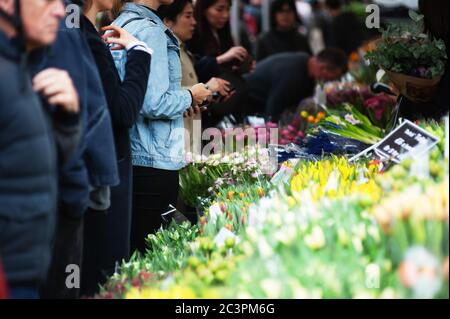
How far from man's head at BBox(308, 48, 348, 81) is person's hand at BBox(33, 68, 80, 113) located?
4762mm

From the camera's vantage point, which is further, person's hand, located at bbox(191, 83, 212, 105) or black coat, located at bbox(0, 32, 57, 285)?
person's hand, located at bbox(191, 83, 212, 105)

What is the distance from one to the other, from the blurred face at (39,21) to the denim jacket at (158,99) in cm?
103

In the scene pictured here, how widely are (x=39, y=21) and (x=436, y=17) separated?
2371mm

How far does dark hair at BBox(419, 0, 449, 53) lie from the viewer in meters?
3.82

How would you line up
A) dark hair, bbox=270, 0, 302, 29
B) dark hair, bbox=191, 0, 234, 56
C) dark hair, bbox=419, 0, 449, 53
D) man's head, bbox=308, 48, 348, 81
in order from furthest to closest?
dark hair, bbox=270, 0, 302, 29, man's head, bbox=308, 48, 348, 81, dark hair, bbox=191, 0, 234, 56, dark hair, bbox=419, 0, 449, 53

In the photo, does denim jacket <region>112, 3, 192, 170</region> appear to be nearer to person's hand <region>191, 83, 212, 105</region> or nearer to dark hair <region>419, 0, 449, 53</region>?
person's hand <region>191, 83, 212, 105</region>

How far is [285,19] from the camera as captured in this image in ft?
25.1

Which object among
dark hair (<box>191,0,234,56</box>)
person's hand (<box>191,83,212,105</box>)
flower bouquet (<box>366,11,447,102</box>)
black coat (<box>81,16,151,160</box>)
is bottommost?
black coat (<box>81,16,151,160</box>)

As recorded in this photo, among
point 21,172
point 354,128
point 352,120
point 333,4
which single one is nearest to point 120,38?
point 21,172

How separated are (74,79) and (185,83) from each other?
219 centimetres

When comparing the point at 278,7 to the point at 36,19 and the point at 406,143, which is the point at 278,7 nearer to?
the point at 406,143

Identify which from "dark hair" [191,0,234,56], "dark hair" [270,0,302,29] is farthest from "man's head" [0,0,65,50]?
"dark hair" [270,0,302,29]

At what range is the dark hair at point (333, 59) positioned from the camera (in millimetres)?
6941

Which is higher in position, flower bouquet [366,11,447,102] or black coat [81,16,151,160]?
flower bouquet [366,11,447,102]
